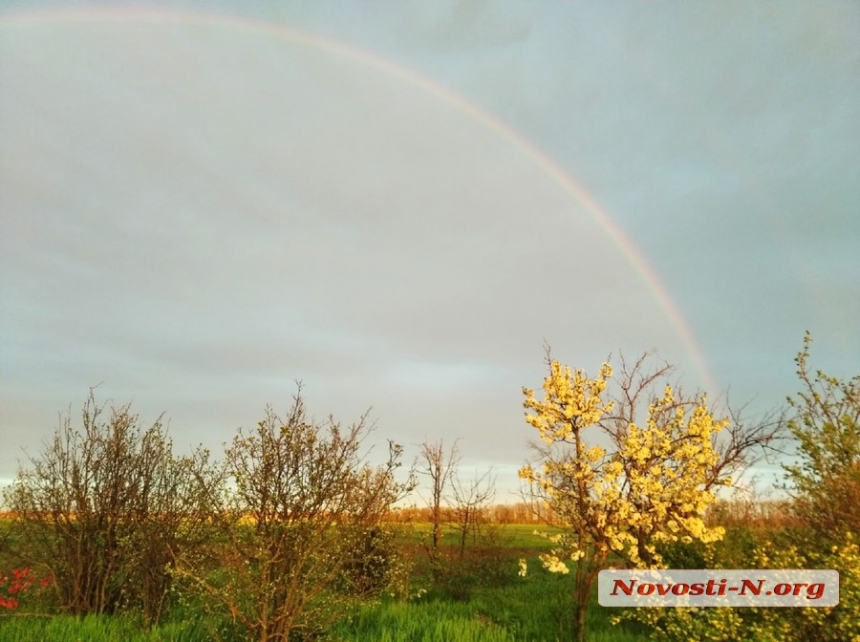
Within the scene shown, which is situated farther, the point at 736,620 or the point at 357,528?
the point at 357,528

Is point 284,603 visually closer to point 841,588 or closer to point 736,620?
point 736,620

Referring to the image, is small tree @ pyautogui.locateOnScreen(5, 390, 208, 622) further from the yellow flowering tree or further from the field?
the yellow flowering tree

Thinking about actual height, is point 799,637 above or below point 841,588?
below

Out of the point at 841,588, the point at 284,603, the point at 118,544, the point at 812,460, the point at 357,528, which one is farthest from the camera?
the point at 118,544

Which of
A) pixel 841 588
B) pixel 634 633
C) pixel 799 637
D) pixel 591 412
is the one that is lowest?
pixel 634 633

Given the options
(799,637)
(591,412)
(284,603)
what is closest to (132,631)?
(284,603)

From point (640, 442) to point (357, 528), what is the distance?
5.12 meters

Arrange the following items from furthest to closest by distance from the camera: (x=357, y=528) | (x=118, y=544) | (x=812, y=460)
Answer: (x=118, y=544), (x=812, y=460), (x=357, y=528)

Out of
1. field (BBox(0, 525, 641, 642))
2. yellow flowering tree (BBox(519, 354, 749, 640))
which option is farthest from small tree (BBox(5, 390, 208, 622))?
yellow flowering tree (BBox(519, 354, 749, 640))

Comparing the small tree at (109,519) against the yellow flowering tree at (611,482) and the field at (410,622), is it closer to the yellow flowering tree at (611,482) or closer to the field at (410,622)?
the field at (410,622)

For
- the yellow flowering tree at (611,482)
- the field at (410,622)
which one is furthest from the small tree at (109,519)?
the yellow flowering tree at (611,482)

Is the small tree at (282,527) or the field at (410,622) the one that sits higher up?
the small tree at (282,527)

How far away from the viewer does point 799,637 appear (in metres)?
8.23

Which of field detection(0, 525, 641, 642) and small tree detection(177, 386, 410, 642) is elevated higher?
small tree detection(177, 386, 410, 642)
